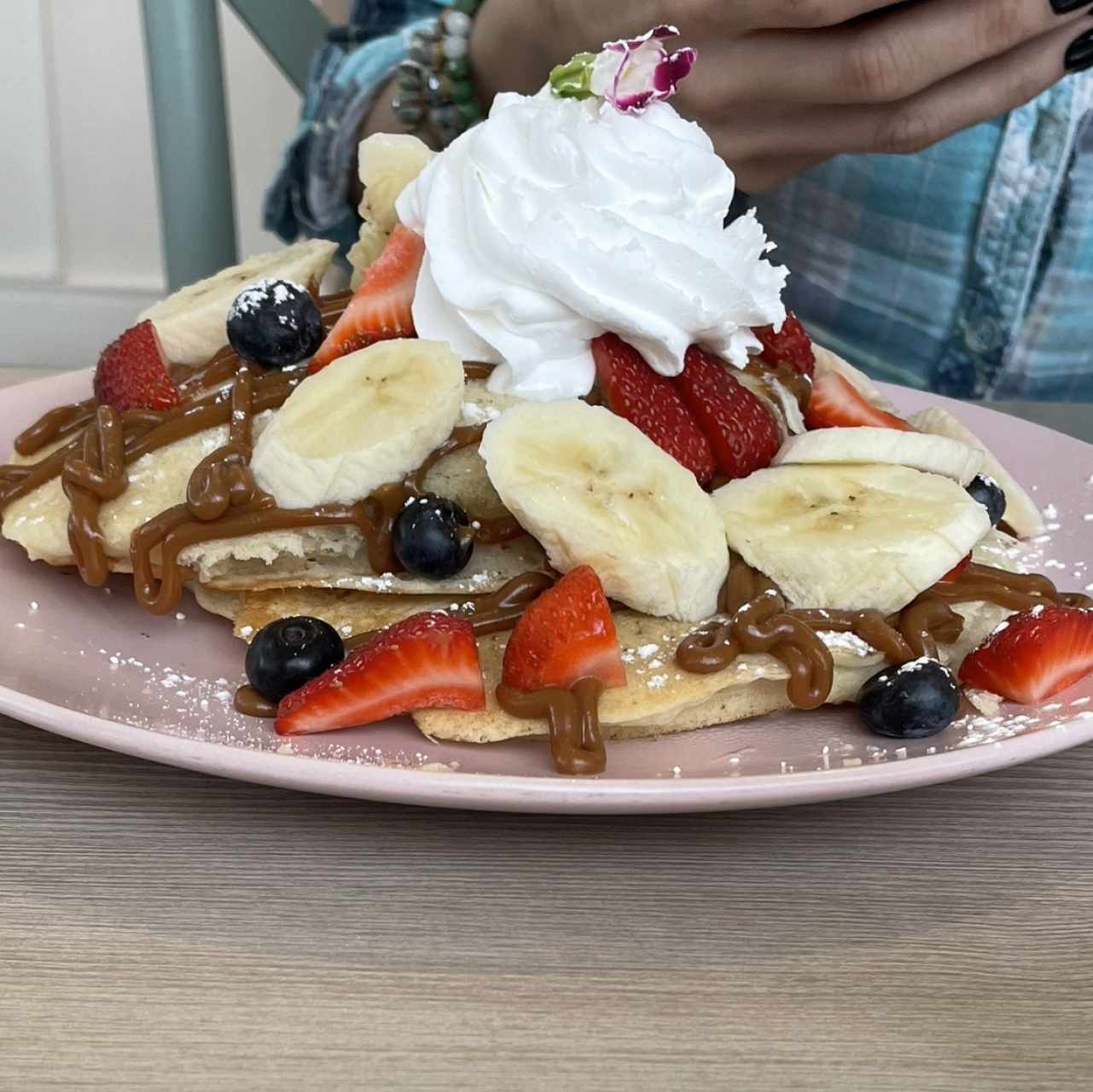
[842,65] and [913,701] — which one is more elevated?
[842,65]

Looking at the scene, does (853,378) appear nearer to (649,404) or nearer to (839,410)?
(839,410)

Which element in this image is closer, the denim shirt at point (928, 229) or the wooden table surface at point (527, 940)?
the wooden table surface at point (527, 940)

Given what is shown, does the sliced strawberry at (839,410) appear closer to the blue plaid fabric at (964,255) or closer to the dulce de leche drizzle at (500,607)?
the dulce de leche drizzle at (500,607)

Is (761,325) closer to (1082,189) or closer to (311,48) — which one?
(1082,189)

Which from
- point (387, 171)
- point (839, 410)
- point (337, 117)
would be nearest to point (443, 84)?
point (337, 117)

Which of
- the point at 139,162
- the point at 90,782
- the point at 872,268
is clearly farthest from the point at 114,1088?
the point at 139,162

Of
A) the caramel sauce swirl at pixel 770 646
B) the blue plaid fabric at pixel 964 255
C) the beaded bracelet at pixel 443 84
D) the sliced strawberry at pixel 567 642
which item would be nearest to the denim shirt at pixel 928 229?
the blue plaid fabric at pixel 964 255

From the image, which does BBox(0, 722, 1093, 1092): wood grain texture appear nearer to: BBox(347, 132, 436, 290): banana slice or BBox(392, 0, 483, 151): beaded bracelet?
BBox(347, 132, 436, 290): banana slice
